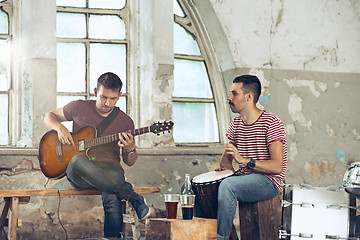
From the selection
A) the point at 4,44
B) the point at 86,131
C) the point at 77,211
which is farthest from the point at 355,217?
the point at 4,44

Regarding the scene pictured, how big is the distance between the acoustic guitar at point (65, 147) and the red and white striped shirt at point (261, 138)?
547 millimetres

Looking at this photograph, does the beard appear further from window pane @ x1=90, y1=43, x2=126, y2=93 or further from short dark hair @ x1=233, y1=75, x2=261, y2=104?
window pane @ x1=90, y1=43, x2=126, y2=93

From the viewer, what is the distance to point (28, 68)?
444 cm

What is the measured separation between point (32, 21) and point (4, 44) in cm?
37

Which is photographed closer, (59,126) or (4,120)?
(59,126)

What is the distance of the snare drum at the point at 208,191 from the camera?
3.48 meters

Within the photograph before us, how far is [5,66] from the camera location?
459cm

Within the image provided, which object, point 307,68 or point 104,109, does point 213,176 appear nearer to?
point 104,109

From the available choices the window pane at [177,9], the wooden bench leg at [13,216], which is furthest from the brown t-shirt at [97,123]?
the window pane at [177,9]

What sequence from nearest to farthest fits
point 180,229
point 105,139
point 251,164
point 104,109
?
point 180,229, point 251,164, point 105,139, point 104,109

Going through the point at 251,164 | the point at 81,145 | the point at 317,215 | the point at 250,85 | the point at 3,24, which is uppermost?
the point at 3,24

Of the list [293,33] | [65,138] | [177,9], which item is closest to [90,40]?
[177,9]

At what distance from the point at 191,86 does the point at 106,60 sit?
2.72 ft

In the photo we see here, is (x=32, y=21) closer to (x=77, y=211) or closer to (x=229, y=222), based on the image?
(x=77, y=211)
